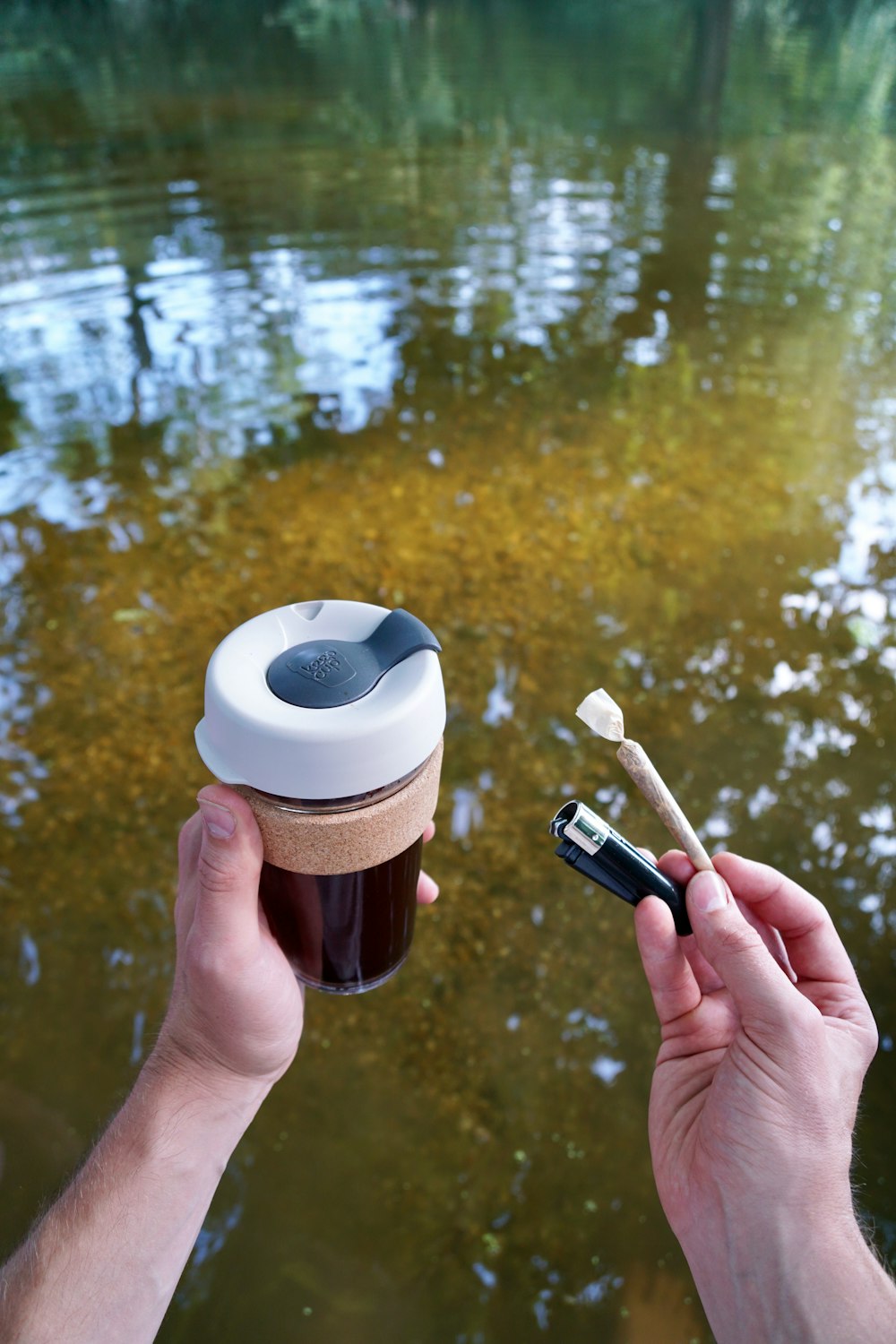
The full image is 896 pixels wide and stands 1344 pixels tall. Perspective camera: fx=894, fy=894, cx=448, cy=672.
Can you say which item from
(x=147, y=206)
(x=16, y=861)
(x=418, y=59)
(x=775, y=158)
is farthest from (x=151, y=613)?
(x=418, y=59)

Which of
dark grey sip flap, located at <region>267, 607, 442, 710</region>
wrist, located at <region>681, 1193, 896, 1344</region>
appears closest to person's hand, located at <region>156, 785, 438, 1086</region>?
dark grey sip flap, located at <region>267, 607, 442, 710</region>

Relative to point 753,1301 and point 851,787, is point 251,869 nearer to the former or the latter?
point 753,1301

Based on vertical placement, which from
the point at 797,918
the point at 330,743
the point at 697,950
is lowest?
the point at 697,950

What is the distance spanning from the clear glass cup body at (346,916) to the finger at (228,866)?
0.04 metres

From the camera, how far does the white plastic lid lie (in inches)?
32.2

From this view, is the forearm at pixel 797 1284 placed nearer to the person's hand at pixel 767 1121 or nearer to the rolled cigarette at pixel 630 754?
the person's hand at pixel 767 1121

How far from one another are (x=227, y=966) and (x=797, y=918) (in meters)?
0.67

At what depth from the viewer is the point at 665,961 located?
1104mm

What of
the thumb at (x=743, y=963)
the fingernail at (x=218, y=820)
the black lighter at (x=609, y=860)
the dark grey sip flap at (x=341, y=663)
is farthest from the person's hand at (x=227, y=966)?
the thumb at (x=743, y=963)

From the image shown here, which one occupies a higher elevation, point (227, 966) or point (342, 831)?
point (342, 831)

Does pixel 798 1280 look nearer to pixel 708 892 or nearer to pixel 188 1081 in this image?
pixel 708 892

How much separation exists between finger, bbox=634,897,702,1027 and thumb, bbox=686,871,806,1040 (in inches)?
2.4

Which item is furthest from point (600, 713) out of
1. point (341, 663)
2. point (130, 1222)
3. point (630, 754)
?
point (130, 1222)

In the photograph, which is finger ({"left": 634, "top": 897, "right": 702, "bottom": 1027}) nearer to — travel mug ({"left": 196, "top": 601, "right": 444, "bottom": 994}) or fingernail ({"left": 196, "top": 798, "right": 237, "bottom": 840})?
travel mug ({"left": 196, "top": 601, "right": 444, "bottom": 994})
